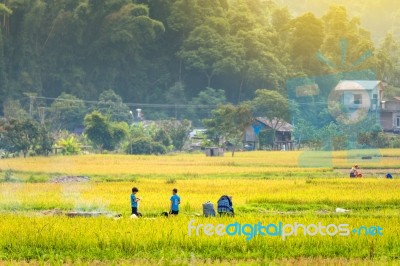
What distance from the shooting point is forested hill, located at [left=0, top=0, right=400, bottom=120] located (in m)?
80.9

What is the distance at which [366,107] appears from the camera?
239ft

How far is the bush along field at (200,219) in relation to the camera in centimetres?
1533

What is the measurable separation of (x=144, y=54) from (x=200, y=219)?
232 ft

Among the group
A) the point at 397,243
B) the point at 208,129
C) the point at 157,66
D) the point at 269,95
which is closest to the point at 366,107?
the point at 269,95

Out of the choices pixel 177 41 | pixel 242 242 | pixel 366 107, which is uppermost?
pixel 177 41

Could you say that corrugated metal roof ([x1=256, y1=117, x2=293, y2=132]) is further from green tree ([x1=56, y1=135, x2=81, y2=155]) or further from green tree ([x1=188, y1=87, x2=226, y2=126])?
green tree ([x1=56, y1=135, x2=81, y2=155])

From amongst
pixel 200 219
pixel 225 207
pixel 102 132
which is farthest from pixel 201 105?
pixel 200 219

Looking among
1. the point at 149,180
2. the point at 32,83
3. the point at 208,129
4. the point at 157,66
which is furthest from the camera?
the point at 157,66

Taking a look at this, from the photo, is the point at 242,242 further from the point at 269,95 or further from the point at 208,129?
the point at 269,95

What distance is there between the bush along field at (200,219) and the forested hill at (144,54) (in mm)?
41889

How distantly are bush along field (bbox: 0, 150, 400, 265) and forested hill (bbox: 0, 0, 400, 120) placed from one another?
41.9 m

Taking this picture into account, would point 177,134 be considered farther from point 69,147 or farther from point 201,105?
point 201,105

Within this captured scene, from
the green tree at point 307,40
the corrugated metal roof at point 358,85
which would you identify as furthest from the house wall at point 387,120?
the green tree at point 307,40

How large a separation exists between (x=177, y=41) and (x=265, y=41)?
8.35m
